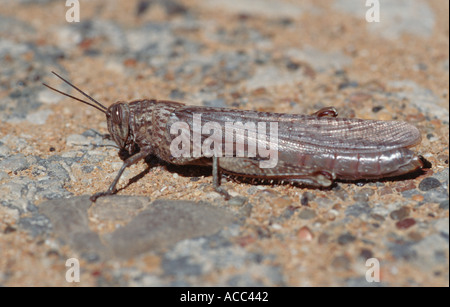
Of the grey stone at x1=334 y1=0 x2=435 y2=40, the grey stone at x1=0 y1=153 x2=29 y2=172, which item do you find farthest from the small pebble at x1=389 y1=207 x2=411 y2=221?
the grey stone at x1=334 y1=0 x2=435 y2=40

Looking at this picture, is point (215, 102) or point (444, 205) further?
point (215, 102)

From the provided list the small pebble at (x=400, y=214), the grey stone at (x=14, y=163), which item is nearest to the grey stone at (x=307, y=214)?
the small pebble at (x=400, y=214)

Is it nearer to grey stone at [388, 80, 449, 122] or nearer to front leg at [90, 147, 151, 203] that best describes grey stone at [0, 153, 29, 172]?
front leg at [90, 147, 151, 203]

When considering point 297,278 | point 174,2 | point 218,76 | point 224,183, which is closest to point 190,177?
point 224,183

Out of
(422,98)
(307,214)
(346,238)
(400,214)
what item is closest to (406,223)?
(400,214)

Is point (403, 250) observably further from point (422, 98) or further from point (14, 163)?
point (14, 163)

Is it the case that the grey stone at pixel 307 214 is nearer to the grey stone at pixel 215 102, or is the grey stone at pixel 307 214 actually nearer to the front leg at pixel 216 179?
the front leg at pixel 216 179

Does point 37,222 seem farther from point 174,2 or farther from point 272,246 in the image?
point 174,2
